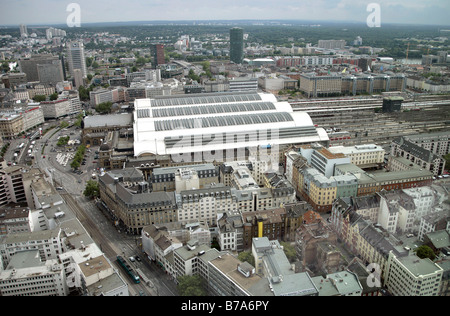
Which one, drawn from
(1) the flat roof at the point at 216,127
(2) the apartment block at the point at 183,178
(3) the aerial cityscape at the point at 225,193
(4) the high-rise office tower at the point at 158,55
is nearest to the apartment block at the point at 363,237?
(3) the aerial cityscape at the point at 225,193

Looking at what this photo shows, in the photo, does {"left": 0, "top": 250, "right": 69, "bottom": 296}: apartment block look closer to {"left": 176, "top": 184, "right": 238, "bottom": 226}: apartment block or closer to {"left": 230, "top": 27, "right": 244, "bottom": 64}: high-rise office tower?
{"left": 176, "top": 184, "right": 238, "bottom": 226}: apartment block

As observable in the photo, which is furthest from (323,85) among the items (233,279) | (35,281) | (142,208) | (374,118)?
(35,281)

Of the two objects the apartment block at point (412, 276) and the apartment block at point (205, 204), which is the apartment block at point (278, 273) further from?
the apartment block at point (205, 204)

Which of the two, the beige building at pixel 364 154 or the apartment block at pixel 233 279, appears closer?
the apartment block at pixel 233 279

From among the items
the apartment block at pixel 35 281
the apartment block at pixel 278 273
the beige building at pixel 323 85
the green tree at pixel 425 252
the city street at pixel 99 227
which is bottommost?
the city street at pixel 99 227

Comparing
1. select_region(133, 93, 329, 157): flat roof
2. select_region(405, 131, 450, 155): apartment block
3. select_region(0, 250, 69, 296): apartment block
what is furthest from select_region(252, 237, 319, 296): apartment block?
select_region(405, 131, 450, 155): apartment block
